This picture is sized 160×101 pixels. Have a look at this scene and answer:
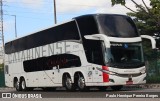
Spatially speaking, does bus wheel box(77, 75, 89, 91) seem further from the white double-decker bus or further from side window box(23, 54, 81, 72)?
side window box(23, 54, 81, 72)

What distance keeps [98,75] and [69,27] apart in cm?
344

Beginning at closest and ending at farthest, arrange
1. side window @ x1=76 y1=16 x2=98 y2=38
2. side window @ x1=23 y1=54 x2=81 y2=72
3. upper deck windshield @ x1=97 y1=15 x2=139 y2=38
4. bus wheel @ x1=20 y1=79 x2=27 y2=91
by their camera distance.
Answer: upper deck windshield @ x1=97 y1=15 x2=139 y2=38 < side window @ x1=76 y1=16 x2=98 y2=38 < side window @ x1=23 y1=54 x2=81 y2=72 < bus wheel @ x1=20 y1=79 x2=27 y2=91

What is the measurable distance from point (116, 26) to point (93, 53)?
1800mm

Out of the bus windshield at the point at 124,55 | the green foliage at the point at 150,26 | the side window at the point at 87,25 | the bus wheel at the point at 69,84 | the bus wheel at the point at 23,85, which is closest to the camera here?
the bus windshield at the point at 124,55

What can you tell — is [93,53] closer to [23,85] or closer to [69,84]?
[69,84]

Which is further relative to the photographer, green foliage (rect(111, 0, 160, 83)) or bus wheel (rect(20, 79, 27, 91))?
bus wheel (rect(20, 79, 27, 91))

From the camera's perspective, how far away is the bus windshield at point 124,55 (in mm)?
21328

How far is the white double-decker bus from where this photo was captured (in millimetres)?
21406

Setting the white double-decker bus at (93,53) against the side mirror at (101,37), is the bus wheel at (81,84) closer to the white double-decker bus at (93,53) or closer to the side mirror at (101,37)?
the white double-decker bus at (93,53)

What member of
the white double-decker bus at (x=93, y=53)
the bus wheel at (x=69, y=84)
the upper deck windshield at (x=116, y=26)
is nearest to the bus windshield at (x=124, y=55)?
the white double-decker bus at (x=93, y=53)

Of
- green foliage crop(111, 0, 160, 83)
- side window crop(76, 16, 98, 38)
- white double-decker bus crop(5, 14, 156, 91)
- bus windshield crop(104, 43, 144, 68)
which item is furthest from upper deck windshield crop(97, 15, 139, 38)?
green foliage crop(111, 0, 160, 83)

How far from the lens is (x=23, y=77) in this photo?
1195 inches

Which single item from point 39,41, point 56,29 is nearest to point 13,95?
point 56,29

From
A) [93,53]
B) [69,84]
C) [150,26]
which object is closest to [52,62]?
[69,84]
